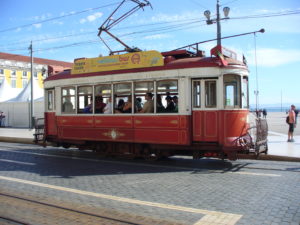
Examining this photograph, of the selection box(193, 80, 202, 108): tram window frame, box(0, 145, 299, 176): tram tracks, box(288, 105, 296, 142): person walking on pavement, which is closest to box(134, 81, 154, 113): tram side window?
box(193, 80, 202, 108): tram window frame

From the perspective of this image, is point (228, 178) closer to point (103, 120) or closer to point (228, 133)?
point (228, 133)

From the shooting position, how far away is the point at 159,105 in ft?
35.5

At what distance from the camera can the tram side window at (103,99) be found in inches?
469

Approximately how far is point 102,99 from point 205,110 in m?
3.79

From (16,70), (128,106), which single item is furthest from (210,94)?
(16,70)

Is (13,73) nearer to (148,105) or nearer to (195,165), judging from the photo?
(148,105)

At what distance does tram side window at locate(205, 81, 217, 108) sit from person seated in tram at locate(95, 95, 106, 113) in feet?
12.2

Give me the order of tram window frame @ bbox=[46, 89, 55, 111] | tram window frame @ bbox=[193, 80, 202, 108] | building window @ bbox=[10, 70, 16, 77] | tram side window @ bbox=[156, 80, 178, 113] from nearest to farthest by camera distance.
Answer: tram window frame @ bbox=[193, 80, 202, 108], tram side window @ bbox=[156, 80, 178, 113], tram window frame @ bbox=[46, 89, 55, 111], building window @ bbox=[10, 70, 16, 77]

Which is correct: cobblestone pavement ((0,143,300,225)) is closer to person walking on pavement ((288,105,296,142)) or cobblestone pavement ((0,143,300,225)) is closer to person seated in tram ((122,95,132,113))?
person seated in tram ((122,95,132,113))

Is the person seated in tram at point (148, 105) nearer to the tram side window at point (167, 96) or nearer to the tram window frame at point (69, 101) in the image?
the tram side window at point (167, 96)

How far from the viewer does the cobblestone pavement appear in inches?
222

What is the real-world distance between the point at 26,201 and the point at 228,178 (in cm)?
470

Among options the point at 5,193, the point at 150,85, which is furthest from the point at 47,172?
the point at 150,85

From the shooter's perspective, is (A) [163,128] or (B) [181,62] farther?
(A) [163,128]
